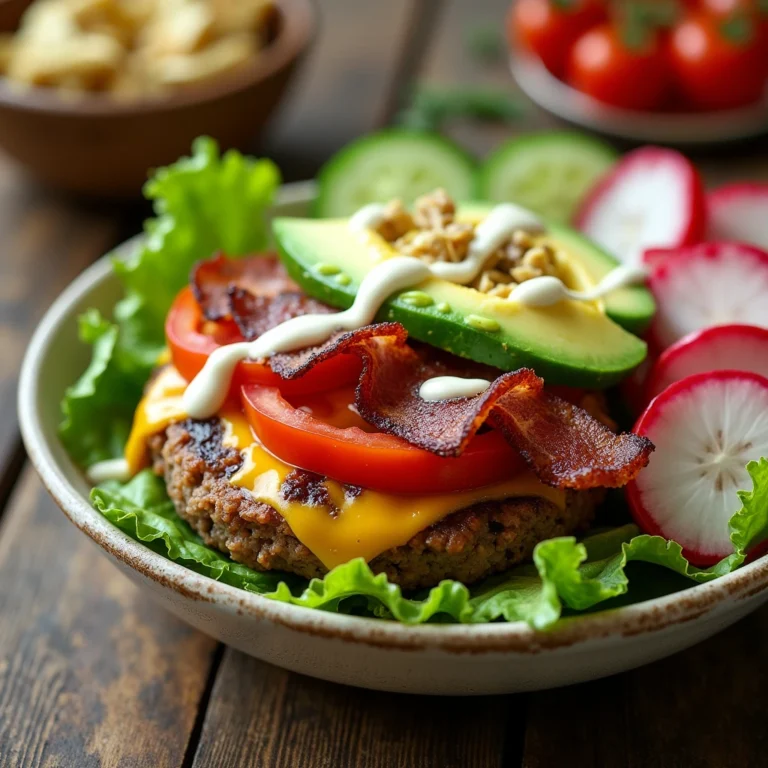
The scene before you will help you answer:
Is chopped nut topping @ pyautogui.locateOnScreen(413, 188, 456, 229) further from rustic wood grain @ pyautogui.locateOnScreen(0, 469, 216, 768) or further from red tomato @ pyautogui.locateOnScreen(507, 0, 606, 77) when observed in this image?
red tomato @ pyautogui.locateOnScreen(507, 0, 606, 77)

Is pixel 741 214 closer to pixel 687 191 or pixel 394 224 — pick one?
pixel 687 191

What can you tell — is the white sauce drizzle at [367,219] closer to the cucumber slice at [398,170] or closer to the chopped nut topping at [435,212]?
the chopped nut topping at [435,212]

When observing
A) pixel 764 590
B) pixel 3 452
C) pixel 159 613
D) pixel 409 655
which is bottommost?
pixel 3 452

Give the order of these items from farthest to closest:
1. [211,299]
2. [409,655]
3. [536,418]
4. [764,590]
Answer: [211,299]
[536,418]
[764,590]
[409,655]

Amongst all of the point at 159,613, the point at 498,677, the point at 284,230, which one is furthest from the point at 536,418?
the point at 159,613

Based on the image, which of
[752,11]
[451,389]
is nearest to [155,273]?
[451,389]

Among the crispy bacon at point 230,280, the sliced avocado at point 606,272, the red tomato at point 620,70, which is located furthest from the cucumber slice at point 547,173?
the red tomato at point 620,70

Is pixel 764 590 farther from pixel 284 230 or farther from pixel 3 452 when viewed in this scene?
pixel 3 452
